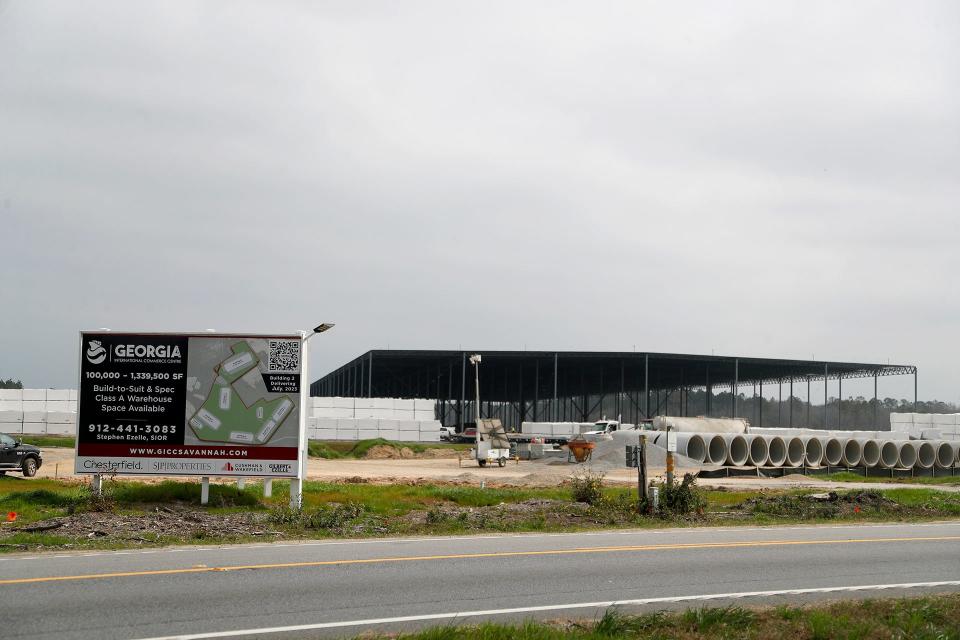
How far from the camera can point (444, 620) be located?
8875mm

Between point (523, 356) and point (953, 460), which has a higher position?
point (523, 356)

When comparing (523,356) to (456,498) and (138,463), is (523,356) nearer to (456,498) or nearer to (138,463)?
(456,498)

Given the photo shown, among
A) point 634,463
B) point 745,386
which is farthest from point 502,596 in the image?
point 745,386

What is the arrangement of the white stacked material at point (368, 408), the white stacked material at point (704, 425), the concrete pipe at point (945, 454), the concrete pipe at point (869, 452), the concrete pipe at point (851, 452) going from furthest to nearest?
the white stacked material at point (368, 408), the white stacked material at point (704, 425), the concrete pipe at point (945, 454), the concrete pipe at point (869, 452), the concrete pipe at point (851, 452)

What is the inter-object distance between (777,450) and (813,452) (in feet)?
6.38

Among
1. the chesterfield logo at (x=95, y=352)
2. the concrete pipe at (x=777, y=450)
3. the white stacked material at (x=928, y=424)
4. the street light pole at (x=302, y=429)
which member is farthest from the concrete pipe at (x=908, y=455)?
the chesterfield logo at (x=95, y=352)

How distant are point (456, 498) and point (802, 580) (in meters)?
14.4

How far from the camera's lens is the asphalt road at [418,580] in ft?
28.7

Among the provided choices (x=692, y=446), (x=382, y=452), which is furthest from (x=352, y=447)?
(x=692, y=446)

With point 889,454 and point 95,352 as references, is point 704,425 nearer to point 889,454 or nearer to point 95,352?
point 889,454

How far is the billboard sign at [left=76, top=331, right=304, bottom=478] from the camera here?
19391 mm

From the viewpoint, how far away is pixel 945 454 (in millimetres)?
49312

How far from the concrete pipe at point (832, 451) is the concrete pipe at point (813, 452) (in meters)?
0.68

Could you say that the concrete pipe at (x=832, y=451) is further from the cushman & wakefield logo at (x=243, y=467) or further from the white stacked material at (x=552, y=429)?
the cushman & wakefield logo at (x=243, y=467)
